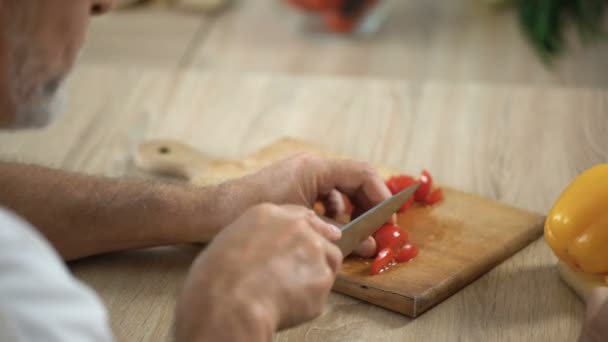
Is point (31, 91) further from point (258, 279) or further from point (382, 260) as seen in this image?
point (382, 260)

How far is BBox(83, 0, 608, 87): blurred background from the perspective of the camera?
241 cm

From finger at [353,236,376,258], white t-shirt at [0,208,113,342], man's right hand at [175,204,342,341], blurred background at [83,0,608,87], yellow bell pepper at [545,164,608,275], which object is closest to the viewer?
white t-shirt at [0,208,113,342]

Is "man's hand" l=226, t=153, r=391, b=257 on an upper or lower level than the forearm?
upper

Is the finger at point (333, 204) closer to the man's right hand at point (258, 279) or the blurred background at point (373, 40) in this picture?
the man's right hand at point (258, 279)

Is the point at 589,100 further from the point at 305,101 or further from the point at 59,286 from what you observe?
the point at 59,286

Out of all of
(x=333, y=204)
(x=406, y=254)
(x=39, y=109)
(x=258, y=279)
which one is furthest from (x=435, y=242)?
(x=39, y=109)

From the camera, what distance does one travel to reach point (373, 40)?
262 cm

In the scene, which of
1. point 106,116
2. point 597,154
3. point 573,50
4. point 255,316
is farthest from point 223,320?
point 573,50

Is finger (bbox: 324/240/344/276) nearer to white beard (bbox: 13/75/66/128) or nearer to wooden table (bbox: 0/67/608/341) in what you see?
wooden table (bbox: 0/67/608/341)

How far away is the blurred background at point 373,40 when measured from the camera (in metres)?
2.41

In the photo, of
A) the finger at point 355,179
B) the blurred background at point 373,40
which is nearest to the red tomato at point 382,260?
the finger at point 355,179

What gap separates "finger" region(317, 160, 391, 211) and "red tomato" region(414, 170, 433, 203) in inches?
3.7

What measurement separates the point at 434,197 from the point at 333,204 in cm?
18

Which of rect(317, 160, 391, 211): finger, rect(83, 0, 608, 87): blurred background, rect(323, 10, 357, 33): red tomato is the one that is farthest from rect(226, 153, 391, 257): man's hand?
rect(323, 10, 357, 33): red tomato
